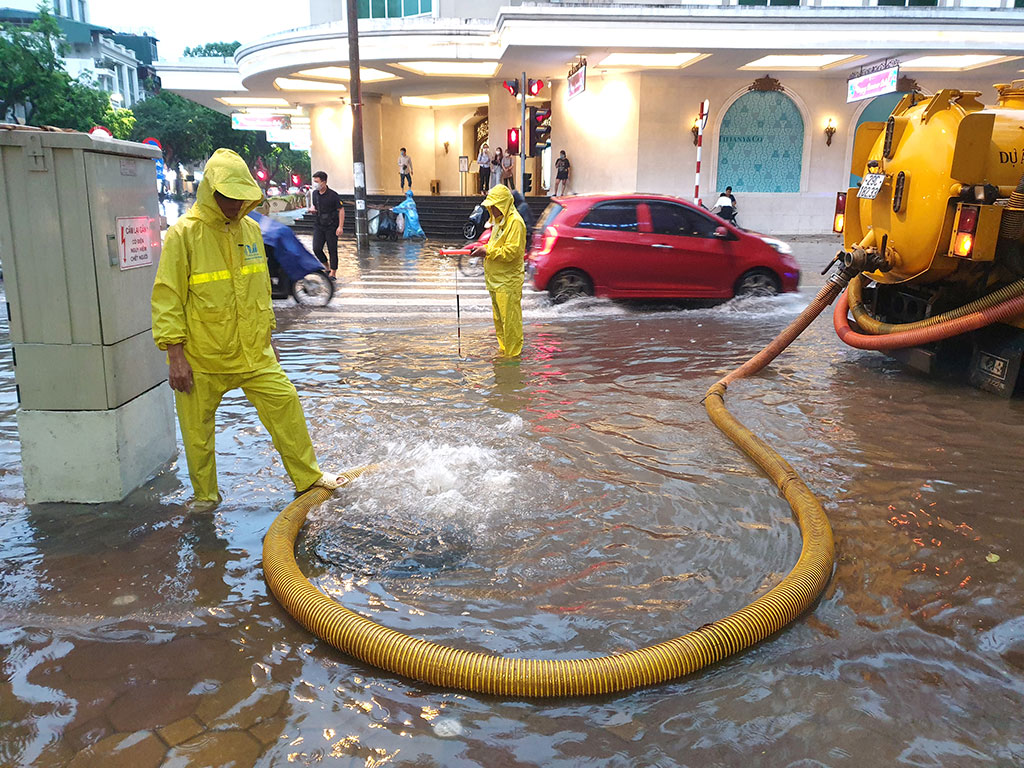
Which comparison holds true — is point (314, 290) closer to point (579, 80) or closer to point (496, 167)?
point (579, 80)

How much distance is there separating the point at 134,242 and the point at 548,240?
6727 millimetres

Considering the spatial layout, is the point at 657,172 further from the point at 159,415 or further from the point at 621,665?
the point at 621,665

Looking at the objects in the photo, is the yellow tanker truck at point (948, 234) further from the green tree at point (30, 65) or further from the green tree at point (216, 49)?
the green tree at point (216, 49)

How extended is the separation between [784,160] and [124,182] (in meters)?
22.2

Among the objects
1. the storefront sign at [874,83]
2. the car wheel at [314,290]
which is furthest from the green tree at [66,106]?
the storefront sign at [874,83]

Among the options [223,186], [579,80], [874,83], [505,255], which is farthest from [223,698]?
[874,83]

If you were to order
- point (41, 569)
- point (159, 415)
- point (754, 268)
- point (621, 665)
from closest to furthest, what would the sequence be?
1. point (621, 665)
2. point (41, 569)
3. point (159, 415)
4. point (754, 268)

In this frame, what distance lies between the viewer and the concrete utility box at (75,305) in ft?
13.5

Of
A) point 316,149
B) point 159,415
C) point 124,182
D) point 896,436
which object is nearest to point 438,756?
point 159,415

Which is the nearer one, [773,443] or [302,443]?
[302,443]

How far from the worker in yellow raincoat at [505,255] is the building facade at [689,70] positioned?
39.0 ft

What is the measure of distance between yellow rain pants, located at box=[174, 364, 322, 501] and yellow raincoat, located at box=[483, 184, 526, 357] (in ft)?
11.4

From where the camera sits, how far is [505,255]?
7434 mm

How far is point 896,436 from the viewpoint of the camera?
5.68m
